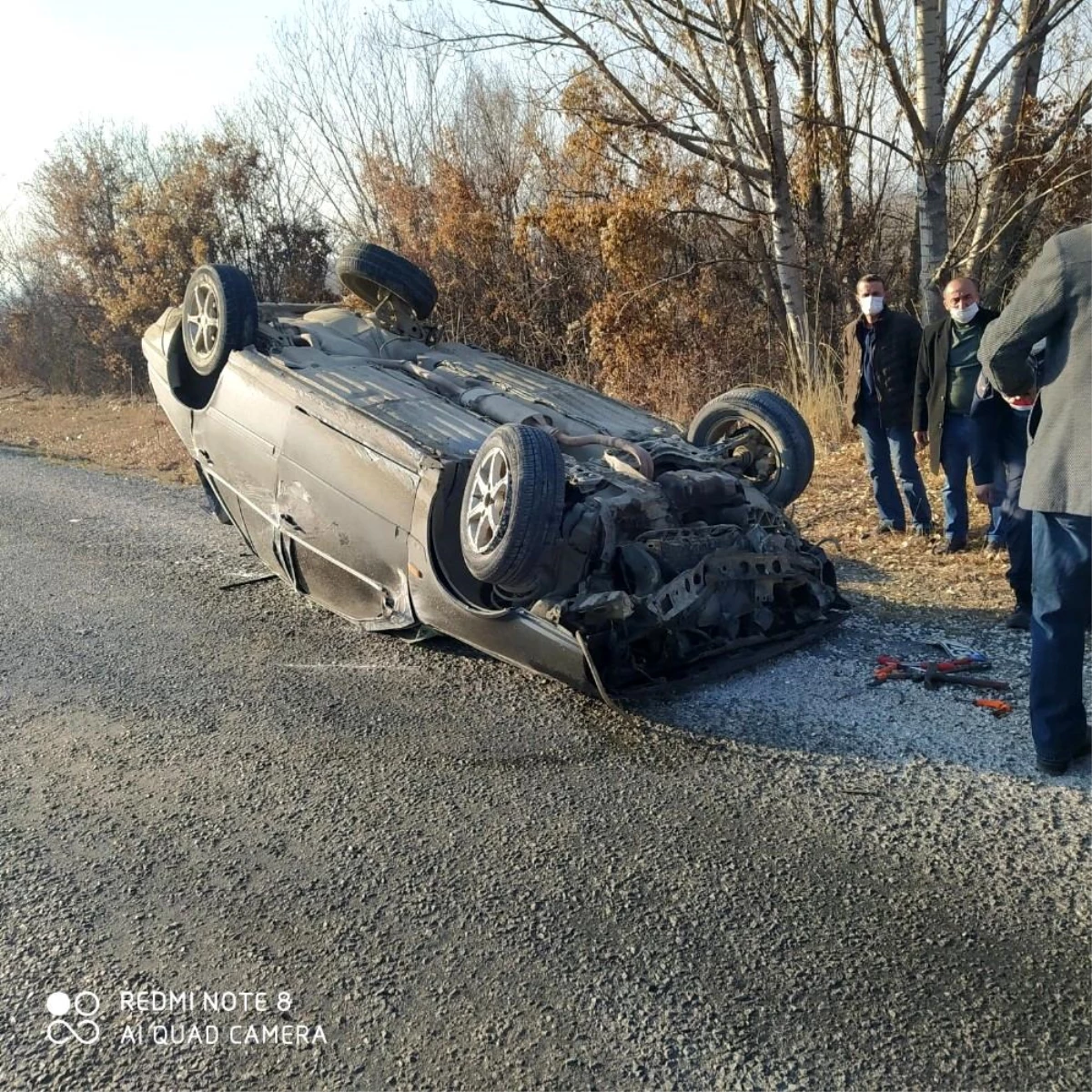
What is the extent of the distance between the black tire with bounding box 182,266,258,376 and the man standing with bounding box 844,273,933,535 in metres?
3.97

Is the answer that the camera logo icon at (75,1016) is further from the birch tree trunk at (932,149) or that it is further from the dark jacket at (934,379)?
the birch tree trunk at (932,149)

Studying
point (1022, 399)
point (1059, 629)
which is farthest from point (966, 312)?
point (1059, 629)

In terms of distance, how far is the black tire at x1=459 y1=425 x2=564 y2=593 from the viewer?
160 inches

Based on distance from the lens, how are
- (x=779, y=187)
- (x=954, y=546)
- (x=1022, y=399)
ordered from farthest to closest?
(x=779, y=187), (x=954, y=546), (x=1022, y=399)

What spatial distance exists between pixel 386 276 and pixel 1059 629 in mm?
4831

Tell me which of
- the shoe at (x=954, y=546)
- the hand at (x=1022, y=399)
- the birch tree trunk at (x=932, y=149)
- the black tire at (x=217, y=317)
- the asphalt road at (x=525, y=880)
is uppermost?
the birch tree trunk at (x=932, y=149)

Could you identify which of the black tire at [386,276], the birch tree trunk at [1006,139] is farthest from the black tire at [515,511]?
the birch tree trunk at [1006,139]

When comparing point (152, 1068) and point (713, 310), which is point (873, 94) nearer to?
point (713, 310)

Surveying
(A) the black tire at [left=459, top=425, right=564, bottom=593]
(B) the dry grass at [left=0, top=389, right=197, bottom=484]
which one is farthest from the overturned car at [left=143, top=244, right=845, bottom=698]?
(B) the dry grass at [left=0, top=389, right=197, bottom=484]


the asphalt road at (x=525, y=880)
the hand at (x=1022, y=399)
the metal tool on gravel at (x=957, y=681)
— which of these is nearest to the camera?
the asphalt road at (x=525, y=880)

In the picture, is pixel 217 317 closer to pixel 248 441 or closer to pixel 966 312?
pixel 248 441

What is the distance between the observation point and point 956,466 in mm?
6262

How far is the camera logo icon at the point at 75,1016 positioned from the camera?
2.50m

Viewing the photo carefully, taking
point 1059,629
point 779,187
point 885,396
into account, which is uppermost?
point 779,187
